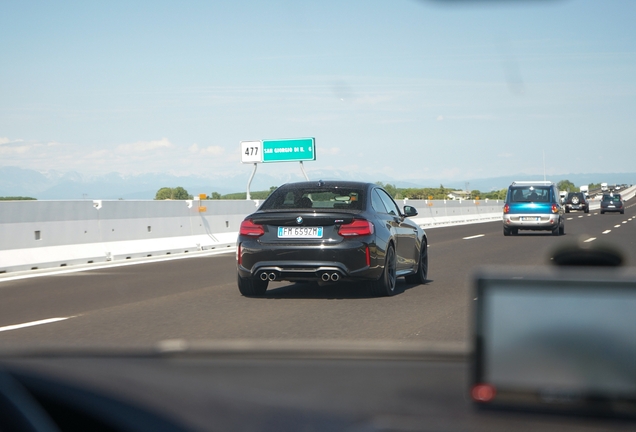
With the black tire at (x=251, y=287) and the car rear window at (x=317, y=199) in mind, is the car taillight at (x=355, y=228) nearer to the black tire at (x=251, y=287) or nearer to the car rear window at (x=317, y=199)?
the car rear window at (x=317, y=199)

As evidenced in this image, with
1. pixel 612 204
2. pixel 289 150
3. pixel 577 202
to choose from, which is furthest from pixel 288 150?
pixel 577 202

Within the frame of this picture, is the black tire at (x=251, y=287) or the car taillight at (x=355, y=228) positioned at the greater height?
the car taillight at (x=355, y=228)

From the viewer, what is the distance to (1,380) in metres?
1.48

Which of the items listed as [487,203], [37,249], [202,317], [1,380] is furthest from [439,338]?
[487,203]

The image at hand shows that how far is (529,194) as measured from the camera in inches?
1140

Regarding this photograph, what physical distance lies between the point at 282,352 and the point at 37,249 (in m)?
13.4

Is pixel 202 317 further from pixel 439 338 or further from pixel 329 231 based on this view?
pixel 439 338

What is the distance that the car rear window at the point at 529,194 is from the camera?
28688mm

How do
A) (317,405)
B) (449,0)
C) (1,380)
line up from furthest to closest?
(449,0) < (317,405) < (1,380)

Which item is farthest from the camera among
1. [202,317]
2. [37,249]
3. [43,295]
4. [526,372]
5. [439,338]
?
[37,249]

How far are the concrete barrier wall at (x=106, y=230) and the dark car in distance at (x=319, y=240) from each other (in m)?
6.55

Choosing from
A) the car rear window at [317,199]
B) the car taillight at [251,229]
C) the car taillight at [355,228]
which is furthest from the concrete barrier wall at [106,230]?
the car taillight at [355,228]

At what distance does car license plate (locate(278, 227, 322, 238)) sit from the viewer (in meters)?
10.0

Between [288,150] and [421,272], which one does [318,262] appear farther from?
[288,150]
